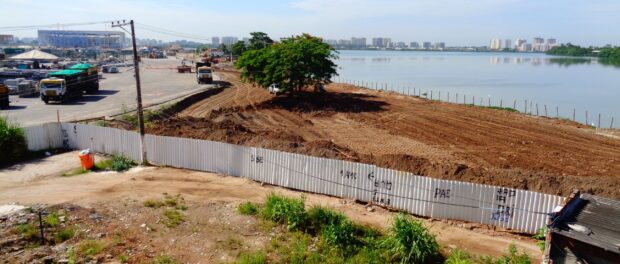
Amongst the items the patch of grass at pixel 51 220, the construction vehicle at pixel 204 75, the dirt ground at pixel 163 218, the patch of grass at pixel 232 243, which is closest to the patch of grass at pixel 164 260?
the dirt ground at pixel 163 218

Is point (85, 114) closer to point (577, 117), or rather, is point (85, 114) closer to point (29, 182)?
point (29, 182)

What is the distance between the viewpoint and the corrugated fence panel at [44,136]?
75.2 feet

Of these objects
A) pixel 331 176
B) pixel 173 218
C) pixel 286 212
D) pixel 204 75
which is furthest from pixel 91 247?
pixel 204 75

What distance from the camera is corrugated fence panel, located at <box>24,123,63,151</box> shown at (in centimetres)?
2292

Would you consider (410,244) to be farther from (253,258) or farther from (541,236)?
(541,236)

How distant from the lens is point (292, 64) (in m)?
37.8

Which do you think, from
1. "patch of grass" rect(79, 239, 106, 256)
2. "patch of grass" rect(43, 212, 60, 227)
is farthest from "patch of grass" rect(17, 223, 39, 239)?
"patch of grass" rect(79, 239, 106, 256)

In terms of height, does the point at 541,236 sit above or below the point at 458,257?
below

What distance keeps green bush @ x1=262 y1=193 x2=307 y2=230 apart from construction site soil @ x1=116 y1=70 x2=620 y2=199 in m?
7.17

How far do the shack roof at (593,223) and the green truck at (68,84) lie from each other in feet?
127

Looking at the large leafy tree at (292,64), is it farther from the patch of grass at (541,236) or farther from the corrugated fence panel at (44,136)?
the patch of grass at (541,236)

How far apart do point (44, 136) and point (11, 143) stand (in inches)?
84.0

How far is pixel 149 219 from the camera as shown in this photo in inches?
585

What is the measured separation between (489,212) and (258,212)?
7857 millimetres
